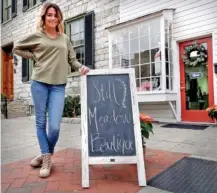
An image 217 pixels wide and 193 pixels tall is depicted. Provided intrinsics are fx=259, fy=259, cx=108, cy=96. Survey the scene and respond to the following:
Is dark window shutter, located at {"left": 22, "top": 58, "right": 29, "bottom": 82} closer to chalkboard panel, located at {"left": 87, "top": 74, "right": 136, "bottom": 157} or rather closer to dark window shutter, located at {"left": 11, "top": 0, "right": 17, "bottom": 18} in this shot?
dark window shutter, located at {"left": 11, "top": 0, "right": 17, "bottom": 18}

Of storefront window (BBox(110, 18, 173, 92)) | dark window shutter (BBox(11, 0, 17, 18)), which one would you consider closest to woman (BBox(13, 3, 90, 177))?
storefront window (BBox(110, 18, 173, 92))

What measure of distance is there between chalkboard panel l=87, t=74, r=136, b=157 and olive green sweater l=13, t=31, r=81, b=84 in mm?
330

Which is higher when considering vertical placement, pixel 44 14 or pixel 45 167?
pixel 44 14

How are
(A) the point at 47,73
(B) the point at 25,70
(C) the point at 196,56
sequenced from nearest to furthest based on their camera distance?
(A) the point at 47,73 → (C) the point at 196,56 → (B) the point at 25,70

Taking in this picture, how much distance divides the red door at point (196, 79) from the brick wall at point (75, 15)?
97.0 inches

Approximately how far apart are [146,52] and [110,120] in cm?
417

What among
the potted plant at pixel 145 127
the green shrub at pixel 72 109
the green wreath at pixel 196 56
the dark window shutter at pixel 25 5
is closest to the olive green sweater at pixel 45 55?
the potted plant at pixel 145 127

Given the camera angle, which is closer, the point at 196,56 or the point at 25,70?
the point at 196,56

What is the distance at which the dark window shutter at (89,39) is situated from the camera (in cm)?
817

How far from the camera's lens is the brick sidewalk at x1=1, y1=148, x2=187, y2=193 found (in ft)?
7.70

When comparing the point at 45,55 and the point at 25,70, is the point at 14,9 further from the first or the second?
the point at 45,55

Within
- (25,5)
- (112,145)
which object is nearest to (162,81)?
(112,145)

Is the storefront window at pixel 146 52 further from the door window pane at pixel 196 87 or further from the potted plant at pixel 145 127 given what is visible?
the potted plant at pixel 145 127

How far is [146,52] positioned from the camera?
6457mm
